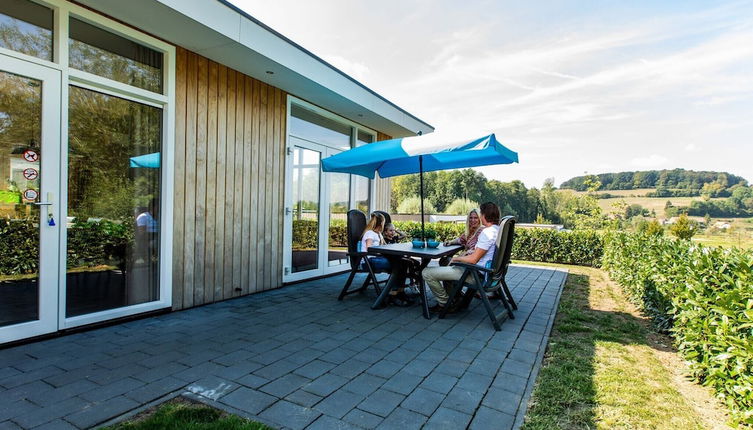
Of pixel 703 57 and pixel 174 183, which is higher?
pixel 703 57

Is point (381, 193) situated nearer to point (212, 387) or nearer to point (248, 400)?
point (212, 387)

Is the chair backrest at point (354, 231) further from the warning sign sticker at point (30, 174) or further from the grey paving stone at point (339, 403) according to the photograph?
the warning sign sticker at point (30, 174)

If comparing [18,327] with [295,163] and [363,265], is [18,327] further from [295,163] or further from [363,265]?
[295,163]

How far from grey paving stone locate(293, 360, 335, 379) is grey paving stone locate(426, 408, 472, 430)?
0.81 meters

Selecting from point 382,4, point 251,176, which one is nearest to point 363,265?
point 251,176

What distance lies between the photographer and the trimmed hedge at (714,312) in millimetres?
1978

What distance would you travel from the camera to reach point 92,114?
330 cm

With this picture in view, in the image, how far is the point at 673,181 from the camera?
36094 mm

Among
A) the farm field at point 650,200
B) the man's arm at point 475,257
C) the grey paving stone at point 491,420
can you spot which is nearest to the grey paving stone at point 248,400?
the grey paving stone at point 491,420

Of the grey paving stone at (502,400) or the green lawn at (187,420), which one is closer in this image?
the green lawn at (187,420)

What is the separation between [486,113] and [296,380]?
75.7ft

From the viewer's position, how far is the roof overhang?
3164 mm

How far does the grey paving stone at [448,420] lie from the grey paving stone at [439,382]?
0.78 ft

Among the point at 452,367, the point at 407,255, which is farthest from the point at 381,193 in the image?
the point at 452,367
